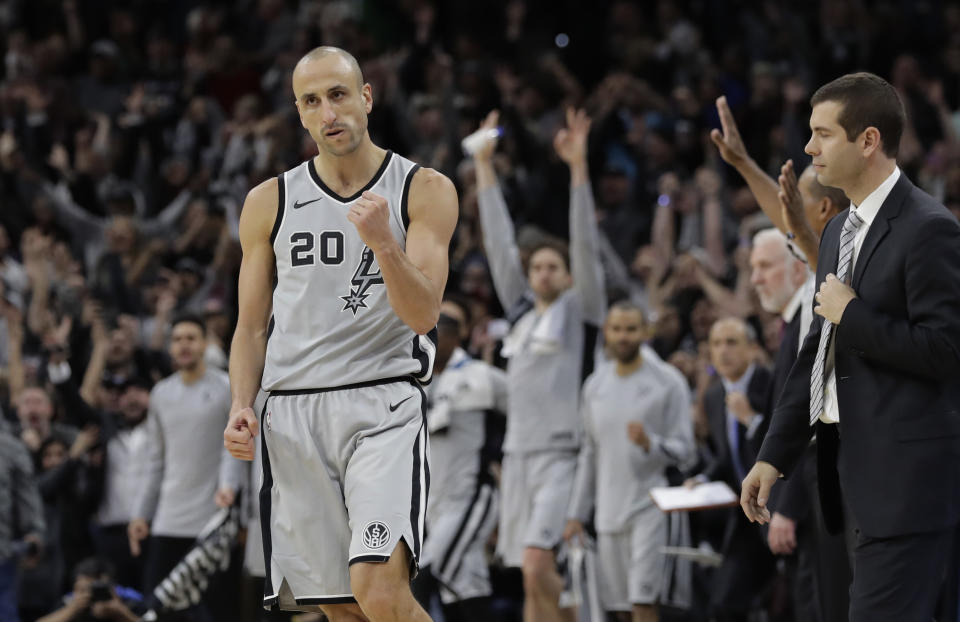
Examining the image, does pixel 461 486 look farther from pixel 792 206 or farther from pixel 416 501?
pixel 416 501

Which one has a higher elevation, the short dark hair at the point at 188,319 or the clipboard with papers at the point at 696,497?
the short dark hair at the point at 188,319

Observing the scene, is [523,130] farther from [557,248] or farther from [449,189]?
[449,189]

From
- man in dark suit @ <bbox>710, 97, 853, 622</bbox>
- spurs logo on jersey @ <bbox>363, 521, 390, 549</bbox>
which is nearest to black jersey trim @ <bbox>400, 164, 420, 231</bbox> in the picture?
spurs logo on jersey @ <bbox>363, 521, 390, 549</bbox>

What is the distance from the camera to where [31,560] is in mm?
9453

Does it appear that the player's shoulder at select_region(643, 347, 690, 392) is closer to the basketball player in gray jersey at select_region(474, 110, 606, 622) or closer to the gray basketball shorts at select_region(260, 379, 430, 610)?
the basketball player in gray jersey at select_region(474, 110, 606, 622)

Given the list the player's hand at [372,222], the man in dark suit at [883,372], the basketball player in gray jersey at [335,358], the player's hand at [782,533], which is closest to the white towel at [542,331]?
the player's hand at [782,533]

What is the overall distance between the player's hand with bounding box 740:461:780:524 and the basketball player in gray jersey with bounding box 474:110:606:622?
13.1 ft

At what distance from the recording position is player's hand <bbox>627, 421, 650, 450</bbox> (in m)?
8.39

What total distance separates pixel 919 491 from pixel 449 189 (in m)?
1.90

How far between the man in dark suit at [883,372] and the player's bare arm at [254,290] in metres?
1.76

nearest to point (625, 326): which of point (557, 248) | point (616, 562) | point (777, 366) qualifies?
point (557, 248)

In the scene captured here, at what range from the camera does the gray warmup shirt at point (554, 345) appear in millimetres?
8664

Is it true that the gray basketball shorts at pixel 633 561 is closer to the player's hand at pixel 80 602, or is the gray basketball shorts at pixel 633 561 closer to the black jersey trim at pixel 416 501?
the player's hand at pixel 80 602

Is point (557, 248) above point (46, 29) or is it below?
below
